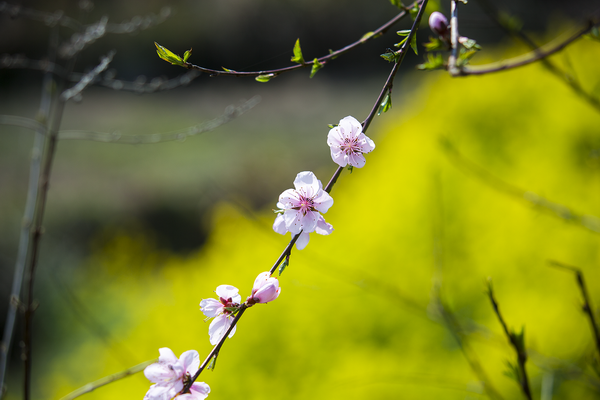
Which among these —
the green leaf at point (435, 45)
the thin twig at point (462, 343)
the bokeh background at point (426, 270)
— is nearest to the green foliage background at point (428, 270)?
the bokeh background at point (426, 270)

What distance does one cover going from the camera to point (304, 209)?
241 millimetres

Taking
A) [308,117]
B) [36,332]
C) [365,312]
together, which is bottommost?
[365,312]

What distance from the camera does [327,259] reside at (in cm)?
101

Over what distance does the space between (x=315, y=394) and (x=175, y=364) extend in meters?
A: 0.60

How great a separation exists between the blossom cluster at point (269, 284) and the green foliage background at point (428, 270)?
14.3 inches

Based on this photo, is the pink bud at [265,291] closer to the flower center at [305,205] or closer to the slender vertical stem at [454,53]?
the flower center at [305,205]

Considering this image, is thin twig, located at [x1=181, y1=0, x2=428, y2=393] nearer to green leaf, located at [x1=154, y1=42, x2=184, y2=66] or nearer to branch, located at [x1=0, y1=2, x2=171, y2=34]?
green leaf, located at [x1=154, y1=42, x2=184, y2=66]

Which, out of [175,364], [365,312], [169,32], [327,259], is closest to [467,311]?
[365,312]

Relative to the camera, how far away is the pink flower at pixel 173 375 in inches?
8.5

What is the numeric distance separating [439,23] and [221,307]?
0.22 m

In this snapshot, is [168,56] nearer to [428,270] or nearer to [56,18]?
[56,18]

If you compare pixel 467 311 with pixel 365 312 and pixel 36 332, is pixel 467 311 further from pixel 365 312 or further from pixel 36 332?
pixel 36 332

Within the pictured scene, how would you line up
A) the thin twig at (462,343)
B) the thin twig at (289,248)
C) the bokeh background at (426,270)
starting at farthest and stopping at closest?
the bokeh background at (426,270), the thin twig at (462,343), the thin twig at (289,248)

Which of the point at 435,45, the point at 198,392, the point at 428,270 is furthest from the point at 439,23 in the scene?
the point at 428,270
